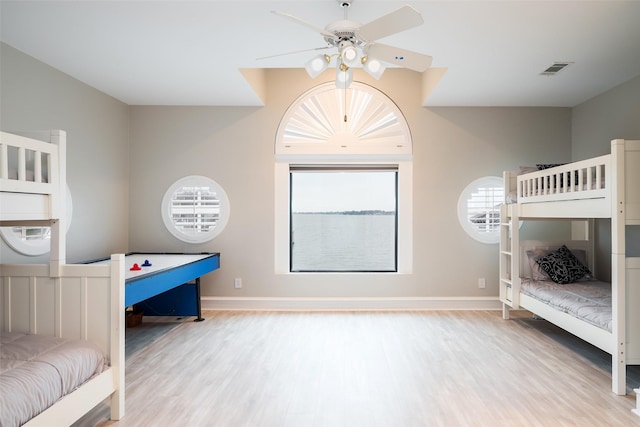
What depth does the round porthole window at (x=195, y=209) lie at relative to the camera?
4855 mm

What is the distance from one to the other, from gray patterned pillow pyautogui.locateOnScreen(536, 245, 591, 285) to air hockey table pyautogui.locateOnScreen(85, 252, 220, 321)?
3648 mm

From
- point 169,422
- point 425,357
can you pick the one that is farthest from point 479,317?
point 169,422

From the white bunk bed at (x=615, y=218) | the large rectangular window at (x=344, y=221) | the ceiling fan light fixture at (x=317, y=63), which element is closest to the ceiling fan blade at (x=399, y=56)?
the ceiling fan light fixture at (x=317, y=63)

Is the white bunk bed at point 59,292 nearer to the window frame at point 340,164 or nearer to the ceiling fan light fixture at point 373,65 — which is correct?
the ceiling fan light fixture at point 373,65

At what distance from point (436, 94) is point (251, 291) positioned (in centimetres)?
319

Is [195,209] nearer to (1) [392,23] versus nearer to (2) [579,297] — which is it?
(1) [392,23]

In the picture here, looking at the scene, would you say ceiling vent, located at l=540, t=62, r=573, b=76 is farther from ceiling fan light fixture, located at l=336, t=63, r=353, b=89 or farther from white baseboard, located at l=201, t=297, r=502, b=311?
white baseboard, located at l=201, t=297, r=502, b=311

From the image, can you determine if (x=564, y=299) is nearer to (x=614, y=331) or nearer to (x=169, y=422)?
(x=614, y=331)

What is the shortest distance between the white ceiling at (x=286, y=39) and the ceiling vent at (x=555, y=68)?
6 cm

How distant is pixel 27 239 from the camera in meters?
3.28

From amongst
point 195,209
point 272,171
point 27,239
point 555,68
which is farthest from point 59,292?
point 555,68

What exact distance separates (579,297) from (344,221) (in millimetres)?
2842

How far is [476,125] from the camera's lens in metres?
4.87

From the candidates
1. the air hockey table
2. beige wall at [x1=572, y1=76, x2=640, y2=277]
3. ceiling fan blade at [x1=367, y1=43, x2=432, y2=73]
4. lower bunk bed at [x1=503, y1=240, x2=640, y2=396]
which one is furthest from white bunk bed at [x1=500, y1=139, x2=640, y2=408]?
the air hockey table
